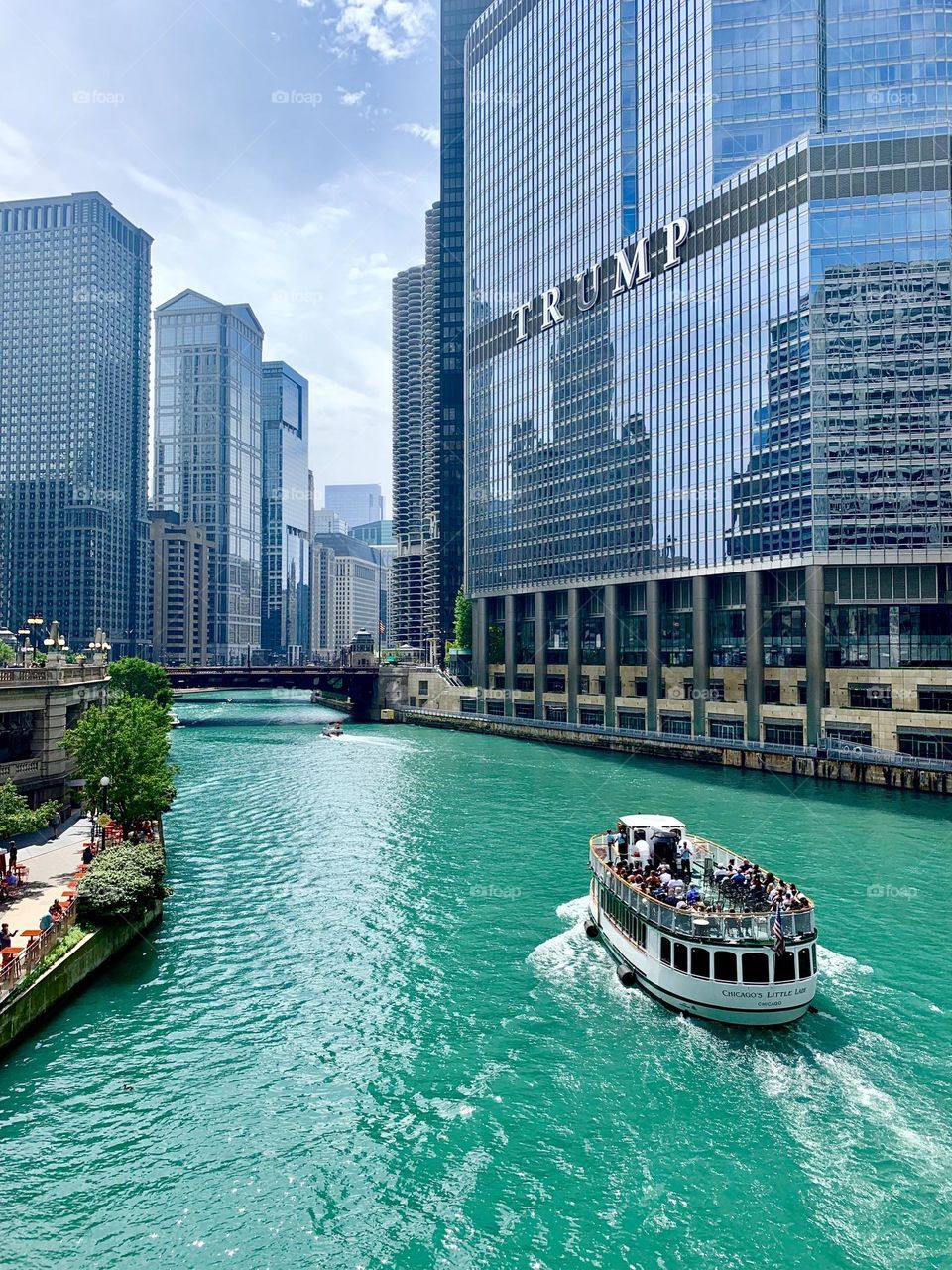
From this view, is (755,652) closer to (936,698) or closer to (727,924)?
(936,698)

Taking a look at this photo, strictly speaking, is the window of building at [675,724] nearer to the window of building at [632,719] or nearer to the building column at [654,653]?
the building column at [654,653]

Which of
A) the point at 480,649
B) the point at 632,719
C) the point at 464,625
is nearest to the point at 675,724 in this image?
the point at 632,719

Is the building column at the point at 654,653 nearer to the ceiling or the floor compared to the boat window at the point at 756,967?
nearer to the ceiling

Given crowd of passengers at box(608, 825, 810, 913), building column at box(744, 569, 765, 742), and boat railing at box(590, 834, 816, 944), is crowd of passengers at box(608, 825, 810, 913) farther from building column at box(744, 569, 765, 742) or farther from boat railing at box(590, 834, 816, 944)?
building column at box(744, 569, 765, 742)

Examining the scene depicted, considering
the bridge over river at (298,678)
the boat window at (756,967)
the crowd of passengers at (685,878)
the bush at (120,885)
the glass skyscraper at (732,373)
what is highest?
the glass skyscraper at (732,373)

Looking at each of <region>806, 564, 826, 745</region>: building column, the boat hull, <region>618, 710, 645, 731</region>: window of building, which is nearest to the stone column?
<region>618, 710, 645, 731</region>: window of building

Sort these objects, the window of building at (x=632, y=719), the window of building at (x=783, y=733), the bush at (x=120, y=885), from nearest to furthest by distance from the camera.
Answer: the bush at (x=120, y=885) < the window of building at (x=783, y=733) < the window of building at (x=632, y=719)

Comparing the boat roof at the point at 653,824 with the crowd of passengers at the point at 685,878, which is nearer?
the crowd of passengers at the point at 685,878

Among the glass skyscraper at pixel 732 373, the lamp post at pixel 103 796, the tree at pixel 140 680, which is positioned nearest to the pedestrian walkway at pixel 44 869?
the lamp post at pixel 103 796
